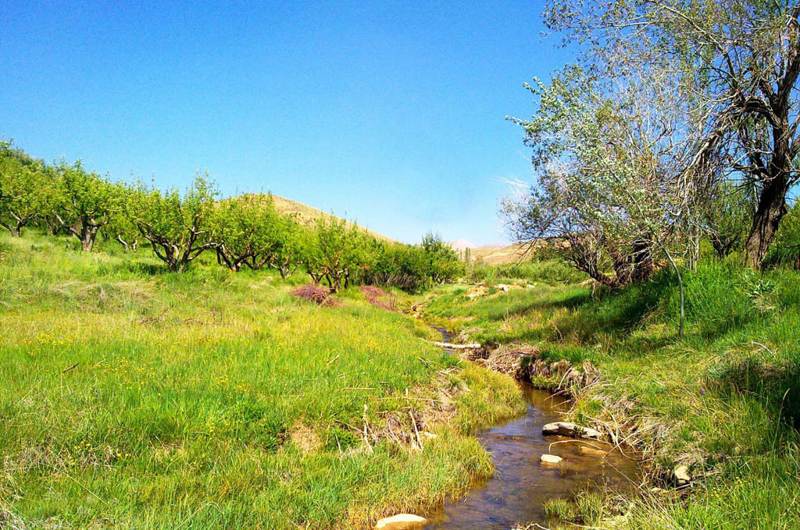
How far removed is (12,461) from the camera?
20.4 ft

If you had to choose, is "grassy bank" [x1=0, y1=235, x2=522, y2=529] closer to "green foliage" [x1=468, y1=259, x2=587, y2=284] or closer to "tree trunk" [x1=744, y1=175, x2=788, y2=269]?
"tree trunk" [x1=744, y1=175, x2=788, y2=269]

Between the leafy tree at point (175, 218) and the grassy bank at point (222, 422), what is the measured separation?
13633 millimetres

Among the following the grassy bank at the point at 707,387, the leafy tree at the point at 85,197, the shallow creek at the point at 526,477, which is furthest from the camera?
the leafy tree at the point at 85,197

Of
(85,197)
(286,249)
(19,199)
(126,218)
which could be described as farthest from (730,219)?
(19,199)

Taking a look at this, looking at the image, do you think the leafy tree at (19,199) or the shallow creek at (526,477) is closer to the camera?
the shallow creek at (526,477)

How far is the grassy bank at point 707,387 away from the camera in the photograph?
235 inches

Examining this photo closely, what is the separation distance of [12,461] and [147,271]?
78.7 ft

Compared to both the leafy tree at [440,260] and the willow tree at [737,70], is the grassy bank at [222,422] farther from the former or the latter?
the leafy tree at [440,260]

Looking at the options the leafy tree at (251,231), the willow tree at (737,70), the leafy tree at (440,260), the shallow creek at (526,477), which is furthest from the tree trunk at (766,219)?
the leafy tree at (440,260)

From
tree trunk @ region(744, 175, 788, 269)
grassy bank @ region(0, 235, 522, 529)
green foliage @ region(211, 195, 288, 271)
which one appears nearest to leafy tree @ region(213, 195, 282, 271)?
green foliage @ region(211, 195, 288, 271)

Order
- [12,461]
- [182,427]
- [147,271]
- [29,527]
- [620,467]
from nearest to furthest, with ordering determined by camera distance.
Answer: [29,527] < [12,461] < [182,427] < [620,467] < [147,271]

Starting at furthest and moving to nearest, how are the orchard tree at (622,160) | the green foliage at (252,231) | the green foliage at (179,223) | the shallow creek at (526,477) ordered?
the green foliage at (252,231)
the green foliage at (179,223)
the orchard tree at (622,160)
the shallow creek at (526,477)

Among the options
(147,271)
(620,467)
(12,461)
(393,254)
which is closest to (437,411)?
(620,467)

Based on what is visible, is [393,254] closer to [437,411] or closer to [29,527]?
[437,411]
